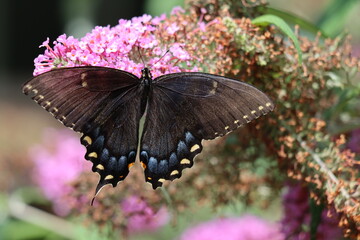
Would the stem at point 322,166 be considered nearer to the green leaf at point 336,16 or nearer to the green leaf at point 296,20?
the green leaf at point 296,20

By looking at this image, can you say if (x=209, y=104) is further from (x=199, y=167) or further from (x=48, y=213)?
(x=48, y=213)

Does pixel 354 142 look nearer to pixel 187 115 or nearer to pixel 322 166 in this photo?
pixel 322 166

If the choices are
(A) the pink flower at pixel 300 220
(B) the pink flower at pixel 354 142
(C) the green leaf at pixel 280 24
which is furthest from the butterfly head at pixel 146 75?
(B) the pink flower at pixel 354 142

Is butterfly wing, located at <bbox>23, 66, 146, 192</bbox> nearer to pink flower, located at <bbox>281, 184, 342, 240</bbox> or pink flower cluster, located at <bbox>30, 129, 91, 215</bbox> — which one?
pink flower, located at <bbox>281, 184, 342, 240</bbox>

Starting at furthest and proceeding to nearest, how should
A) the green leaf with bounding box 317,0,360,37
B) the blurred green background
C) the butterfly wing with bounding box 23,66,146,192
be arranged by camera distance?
the blurred green background → the green leaf with bounding box 317,0,360,37 → the butterfly wing with bounding box 23,66,146,192

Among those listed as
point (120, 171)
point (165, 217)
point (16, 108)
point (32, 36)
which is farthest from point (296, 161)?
point (32, 36)

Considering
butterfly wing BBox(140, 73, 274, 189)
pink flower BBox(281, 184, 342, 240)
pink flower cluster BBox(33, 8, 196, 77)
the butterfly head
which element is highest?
pink flower cluster BBox(33, 8, 196, 77)

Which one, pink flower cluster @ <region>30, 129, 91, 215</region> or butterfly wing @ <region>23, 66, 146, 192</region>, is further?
pink flower cluster @ <region>30, 129, 91, 215</region>

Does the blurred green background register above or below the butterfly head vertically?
above

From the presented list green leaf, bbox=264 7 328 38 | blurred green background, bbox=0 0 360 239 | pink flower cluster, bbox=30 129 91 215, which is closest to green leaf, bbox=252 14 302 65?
green leaf, bbox=264 7 328 38
